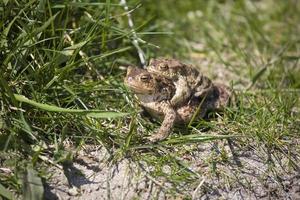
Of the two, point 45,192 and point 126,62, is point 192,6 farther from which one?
point 45,192

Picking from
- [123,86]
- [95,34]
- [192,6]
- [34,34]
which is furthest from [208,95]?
[192,6]

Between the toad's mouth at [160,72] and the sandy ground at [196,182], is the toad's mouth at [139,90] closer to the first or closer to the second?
the toad's mouth at [160,72]

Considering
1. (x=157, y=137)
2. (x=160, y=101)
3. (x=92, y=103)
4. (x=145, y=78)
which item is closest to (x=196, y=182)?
(x=157, y=137)

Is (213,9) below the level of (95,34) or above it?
below

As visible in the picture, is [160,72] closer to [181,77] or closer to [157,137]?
[181,77]

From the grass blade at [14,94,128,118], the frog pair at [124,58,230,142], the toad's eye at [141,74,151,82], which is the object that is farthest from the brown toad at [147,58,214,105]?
the grass blade at [14,94,128,118]

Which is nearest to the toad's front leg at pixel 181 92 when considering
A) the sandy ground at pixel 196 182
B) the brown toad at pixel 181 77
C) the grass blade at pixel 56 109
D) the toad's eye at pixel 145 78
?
the brown toad at pixel 181 77

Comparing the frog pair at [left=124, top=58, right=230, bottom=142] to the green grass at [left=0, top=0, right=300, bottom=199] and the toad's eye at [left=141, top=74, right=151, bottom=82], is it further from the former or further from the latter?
the green grass at [left=0, top=0, right=300, bottom=199]

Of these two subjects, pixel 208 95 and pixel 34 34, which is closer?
pixel 34 34
